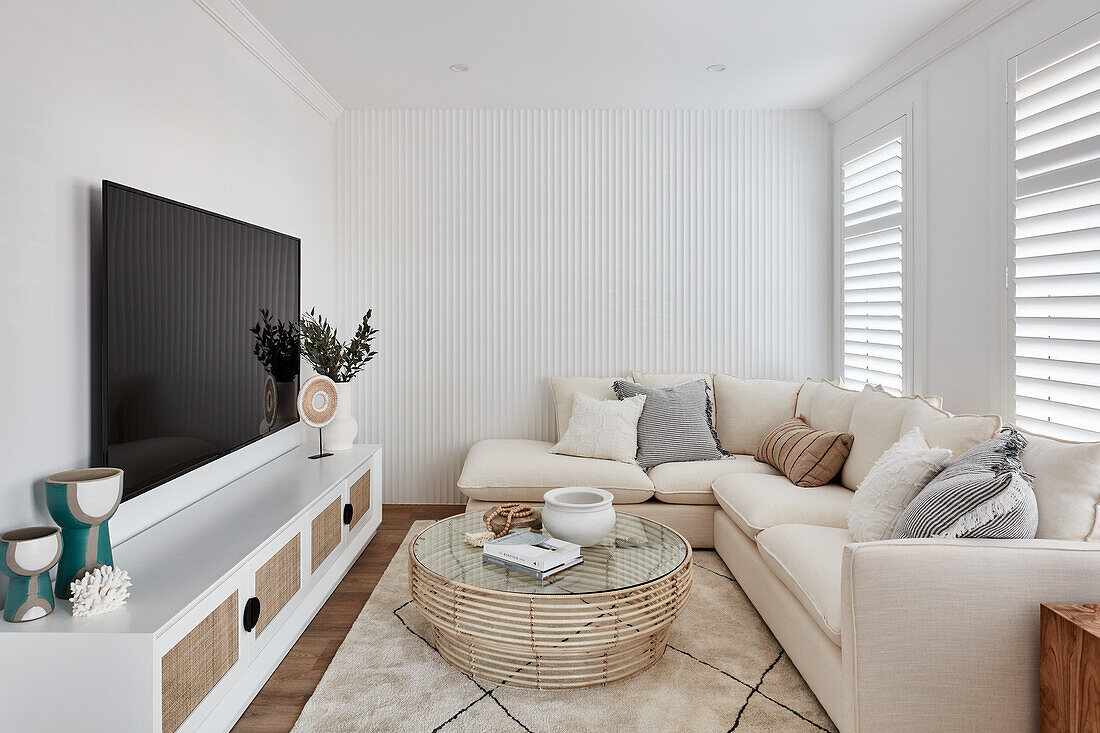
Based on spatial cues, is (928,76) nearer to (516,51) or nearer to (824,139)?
(824,139)

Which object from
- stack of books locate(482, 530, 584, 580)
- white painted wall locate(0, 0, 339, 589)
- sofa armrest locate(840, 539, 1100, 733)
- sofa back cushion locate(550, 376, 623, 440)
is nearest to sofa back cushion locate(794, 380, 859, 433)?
sofa back cushion locate(550, 376, 623, 440)

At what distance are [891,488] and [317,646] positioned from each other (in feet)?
7.01

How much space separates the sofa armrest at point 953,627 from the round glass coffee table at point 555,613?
A: 0.66 m

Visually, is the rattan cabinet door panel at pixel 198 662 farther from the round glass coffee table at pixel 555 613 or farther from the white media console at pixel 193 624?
the round glass coffee table at pixel 555 613

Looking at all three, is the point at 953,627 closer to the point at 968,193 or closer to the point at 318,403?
the point at 968,193

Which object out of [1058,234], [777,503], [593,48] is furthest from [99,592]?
[1058,234]

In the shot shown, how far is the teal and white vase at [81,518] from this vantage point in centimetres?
169

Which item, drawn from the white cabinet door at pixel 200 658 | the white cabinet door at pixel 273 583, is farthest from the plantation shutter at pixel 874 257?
the white cabinet door at pixel 200 658

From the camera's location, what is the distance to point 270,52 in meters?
3.27

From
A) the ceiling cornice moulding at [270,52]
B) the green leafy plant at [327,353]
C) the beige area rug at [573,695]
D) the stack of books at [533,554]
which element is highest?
the ceiling cornice moulding at [270,52]

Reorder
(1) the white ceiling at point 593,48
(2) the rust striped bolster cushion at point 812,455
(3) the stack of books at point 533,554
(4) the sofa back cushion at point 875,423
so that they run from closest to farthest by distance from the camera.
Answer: (3) the stack of books at point 533,554 < (4) the sofa back cushion at point 875,423 < (1) the white ceiling at point 593,48 < (2) the rust striped bolster cushion at point 812,455

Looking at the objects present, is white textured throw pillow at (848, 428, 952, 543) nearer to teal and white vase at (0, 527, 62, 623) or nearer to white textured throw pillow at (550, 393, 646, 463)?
white textured throw pillow at (550, 393, 646, 463)

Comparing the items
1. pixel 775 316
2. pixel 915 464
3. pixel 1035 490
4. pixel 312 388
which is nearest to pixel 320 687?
pixel 312 388

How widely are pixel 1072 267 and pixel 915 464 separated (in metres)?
0.95
